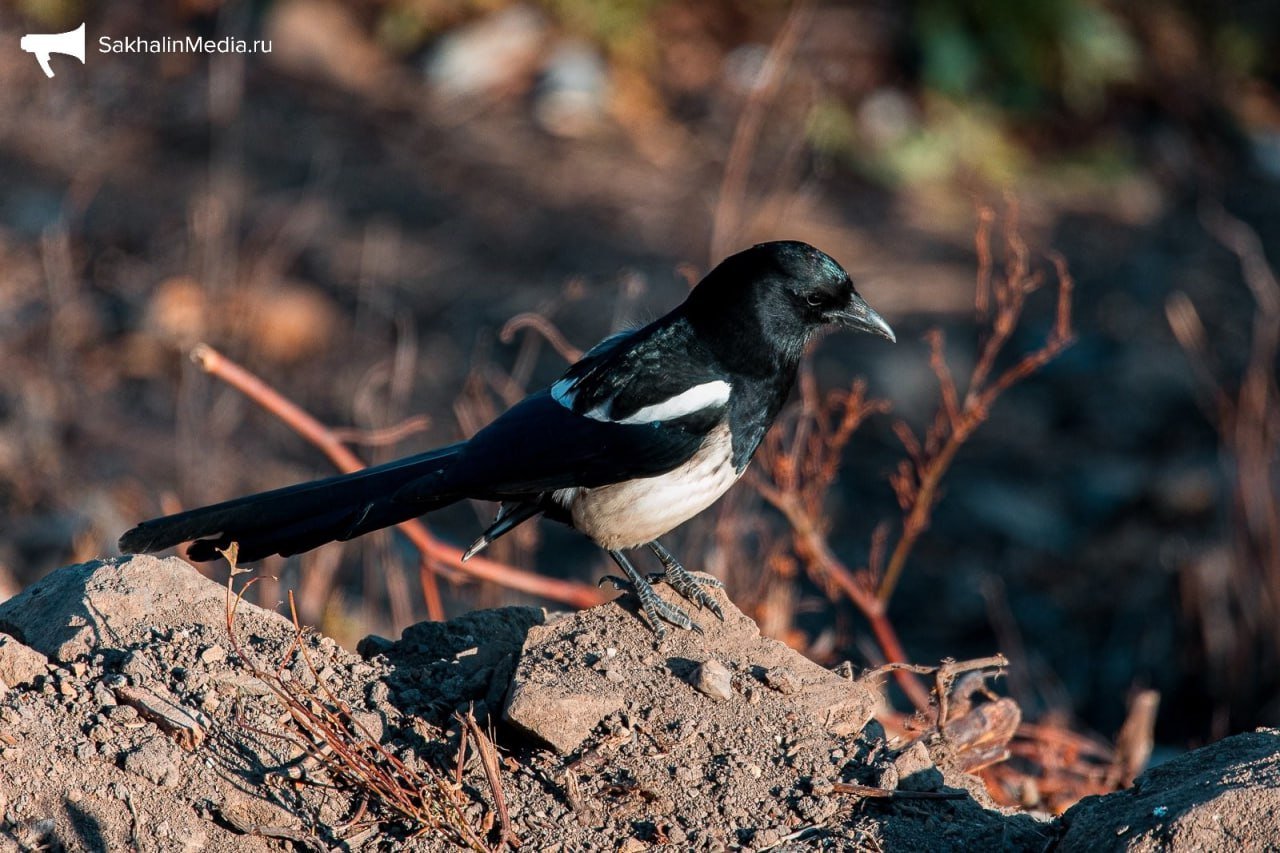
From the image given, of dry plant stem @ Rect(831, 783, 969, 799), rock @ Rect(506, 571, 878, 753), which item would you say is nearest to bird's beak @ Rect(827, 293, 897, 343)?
rock @ Rect(506, 571, 878, 753)

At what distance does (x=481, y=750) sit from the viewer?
251cm

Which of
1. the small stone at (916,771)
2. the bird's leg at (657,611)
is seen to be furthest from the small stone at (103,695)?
the small stone at (916,771)

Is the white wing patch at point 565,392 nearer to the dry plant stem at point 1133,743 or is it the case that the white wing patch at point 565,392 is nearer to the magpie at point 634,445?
the magpie at point 634,445

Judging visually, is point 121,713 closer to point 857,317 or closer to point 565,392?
point 565,392

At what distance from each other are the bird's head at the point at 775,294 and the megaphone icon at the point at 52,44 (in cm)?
724

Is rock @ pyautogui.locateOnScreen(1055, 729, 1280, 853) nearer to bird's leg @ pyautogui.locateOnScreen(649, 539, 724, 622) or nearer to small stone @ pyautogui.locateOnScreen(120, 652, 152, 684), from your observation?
bird's leg @ pyautogui.locateOnScreen(649, 539, 724, 622)

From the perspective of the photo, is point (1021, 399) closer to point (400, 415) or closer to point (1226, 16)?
point (400, 415)

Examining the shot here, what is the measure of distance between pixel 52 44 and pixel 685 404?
7782 mm

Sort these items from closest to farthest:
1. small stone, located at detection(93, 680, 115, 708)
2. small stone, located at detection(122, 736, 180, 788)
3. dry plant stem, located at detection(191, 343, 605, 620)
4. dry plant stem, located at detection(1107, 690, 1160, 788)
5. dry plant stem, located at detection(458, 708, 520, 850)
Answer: dry plant stem, located at detection(458, 708, 520, 850)
small stone, located at detection(122, 736, 180, 788)
small stone, located at detection(93, 680, 115, 708)
dry plant stem, located at detection(191, 343, 605, 620)
dry plant stem, located at detection(1107, 690, 1160, 788)

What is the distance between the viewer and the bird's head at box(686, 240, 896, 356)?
12.0 ft

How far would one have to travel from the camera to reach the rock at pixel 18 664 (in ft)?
9.12

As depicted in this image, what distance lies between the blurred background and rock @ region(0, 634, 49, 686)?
1.79 m

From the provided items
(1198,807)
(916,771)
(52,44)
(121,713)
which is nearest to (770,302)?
(916,771)

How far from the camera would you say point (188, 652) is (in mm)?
2918
